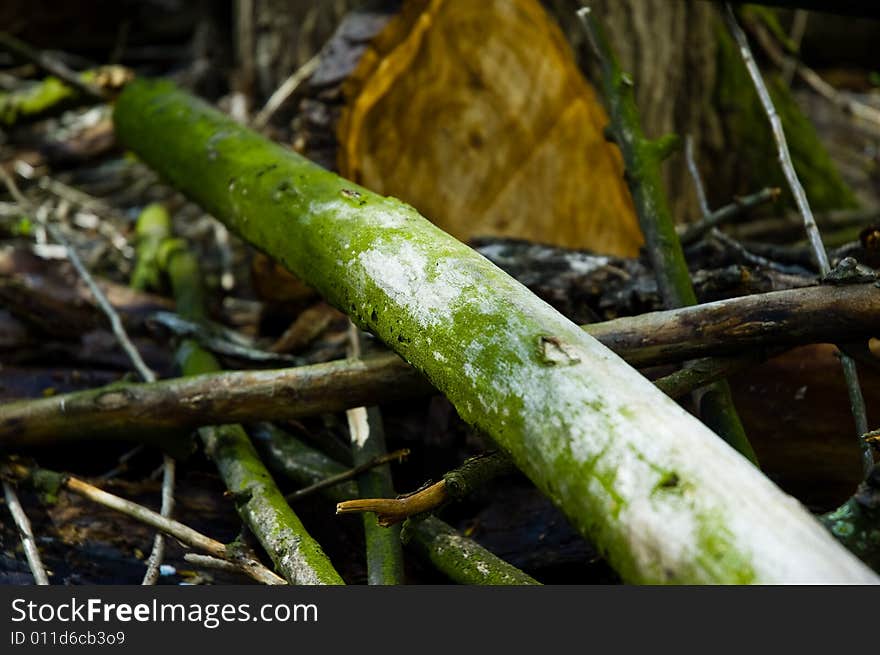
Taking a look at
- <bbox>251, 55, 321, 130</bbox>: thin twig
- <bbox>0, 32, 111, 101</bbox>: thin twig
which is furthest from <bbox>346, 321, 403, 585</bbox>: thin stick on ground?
<bbox>0, 32, 111, 101</bbox>: thin twig

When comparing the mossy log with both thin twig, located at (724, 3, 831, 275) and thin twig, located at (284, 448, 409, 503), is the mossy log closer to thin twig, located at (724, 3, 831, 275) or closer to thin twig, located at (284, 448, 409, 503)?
thin twig, located at (284, 448, 409, 503)

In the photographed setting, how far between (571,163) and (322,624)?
232cm

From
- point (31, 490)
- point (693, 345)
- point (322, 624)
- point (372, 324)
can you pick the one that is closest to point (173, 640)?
point (322, 624)

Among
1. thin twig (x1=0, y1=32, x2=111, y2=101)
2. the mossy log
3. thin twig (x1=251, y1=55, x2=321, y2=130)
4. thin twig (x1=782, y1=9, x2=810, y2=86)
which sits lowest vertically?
the mossy log

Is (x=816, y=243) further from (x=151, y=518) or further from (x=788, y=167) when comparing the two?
(x=151, y=518)

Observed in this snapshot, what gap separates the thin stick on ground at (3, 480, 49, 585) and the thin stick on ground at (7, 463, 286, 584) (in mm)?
66

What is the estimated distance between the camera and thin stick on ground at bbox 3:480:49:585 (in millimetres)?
1584

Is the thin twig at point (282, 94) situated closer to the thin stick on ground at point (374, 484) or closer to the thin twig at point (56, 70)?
the thin twig at point (56, 70)

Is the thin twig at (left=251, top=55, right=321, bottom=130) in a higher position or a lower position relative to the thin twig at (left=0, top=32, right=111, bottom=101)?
lower

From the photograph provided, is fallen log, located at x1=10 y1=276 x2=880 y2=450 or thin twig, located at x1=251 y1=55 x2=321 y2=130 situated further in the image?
thin twig, located at x1=251 y1=55 x2=321 y2=130

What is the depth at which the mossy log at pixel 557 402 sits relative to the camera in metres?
0.94

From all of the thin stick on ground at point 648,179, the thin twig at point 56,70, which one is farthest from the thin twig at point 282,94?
the thin stick on ground at point 648,179

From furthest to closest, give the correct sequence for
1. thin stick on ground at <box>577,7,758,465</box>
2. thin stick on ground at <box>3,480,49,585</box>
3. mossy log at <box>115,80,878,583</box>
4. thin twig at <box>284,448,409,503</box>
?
thin stick on ground at <box>577,7,758,465</box> → thin twig at <box>284,448,409,503</box> → thin stick on ground at <box>3,480,49,585</box> → mossy log at <box>115,80,878,583</box>

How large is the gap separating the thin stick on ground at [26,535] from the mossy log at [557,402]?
30.3 inches
